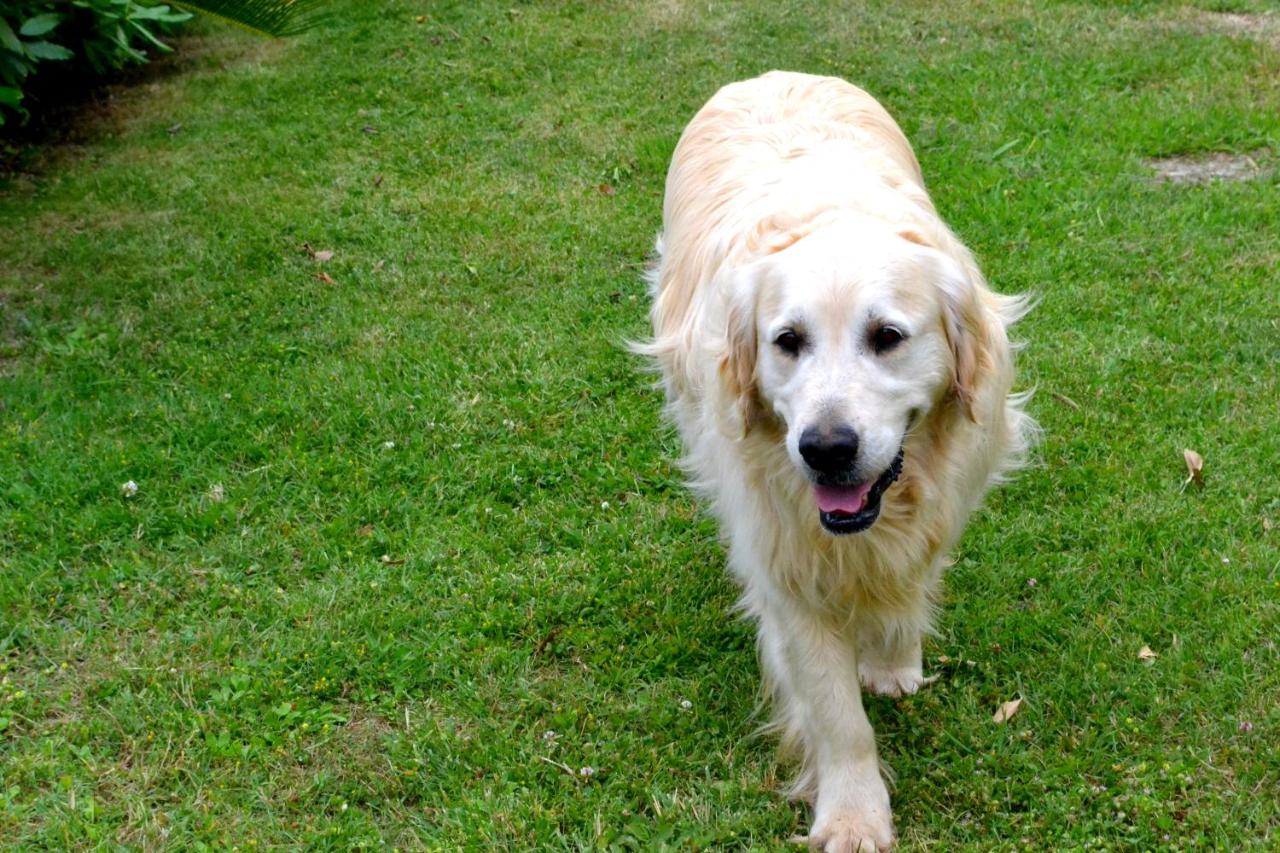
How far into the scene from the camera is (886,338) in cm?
274

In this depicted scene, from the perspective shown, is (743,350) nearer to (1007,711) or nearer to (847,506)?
(847,506)

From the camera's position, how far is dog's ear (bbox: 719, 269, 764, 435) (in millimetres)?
2932

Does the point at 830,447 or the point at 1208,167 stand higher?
the point at 830,447

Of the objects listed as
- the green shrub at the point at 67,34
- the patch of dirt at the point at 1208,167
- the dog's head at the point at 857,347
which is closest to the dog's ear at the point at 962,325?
the dog's head at the point at 857,347

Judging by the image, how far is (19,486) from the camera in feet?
14.8

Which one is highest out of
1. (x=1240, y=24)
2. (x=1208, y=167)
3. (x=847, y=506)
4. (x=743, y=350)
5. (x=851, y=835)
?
(x=743, y=350)

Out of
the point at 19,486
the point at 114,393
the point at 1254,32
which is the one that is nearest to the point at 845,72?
the point at 1254,32

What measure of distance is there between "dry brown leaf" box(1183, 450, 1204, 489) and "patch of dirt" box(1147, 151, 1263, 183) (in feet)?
8.22

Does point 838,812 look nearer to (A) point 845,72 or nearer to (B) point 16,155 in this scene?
(A) point 845,72

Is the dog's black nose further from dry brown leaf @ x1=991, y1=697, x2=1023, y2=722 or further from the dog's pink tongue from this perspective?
dry brown leaf @ x1=991, y1=697, x2=1023, y2=722

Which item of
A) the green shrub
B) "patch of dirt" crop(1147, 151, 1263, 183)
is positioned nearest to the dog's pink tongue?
"patch of dirt" crop(1147, 151, 1263, 183)

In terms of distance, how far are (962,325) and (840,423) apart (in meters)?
0.50

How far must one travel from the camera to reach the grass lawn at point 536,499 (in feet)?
10.6

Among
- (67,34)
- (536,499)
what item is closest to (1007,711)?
(536,499)
